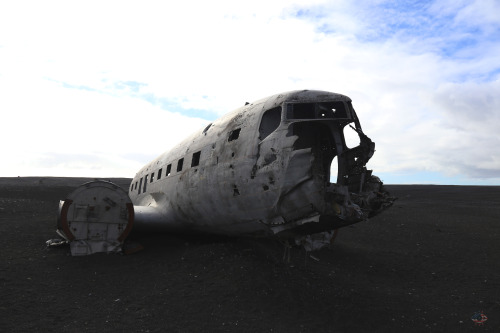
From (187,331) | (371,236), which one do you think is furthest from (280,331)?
(371,236)

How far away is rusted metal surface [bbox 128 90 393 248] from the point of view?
738cm

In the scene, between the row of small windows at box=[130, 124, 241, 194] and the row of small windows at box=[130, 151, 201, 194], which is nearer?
the row of small windows at box=[130, 124, 241, 194]

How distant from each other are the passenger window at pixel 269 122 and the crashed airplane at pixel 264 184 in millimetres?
25

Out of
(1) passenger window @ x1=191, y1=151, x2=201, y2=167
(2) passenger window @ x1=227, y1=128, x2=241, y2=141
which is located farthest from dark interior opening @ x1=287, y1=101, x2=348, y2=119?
(1) passenger window @ x1=191, y1=151, x2=201, y2=167

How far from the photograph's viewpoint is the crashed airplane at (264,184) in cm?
743

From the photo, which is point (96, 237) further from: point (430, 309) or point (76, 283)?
point (430, 309)

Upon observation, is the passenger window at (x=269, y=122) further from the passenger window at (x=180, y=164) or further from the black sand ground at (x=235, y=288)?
the passenger window at (x=180, y=164)

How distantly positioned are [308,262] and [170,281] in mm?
4923

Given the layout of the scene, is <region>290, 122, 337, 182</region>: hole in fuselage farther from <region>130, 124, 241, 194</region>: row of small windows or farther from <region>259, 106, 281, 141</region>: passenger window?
<region>130, 124, 241, 194</region>: row of small windows

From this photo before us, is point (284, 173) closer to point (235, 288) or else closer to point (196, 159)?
point (235, 288)

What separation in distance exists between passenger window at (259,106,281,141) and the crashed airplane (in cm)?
3

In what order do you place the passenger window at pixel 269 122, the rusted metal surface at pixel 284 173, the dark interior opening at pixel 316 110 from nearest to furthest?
the rusted metal surface at pixel 284 173 < the dark interior opening at pixel 316 110 < the passenger window at pixel 269 122

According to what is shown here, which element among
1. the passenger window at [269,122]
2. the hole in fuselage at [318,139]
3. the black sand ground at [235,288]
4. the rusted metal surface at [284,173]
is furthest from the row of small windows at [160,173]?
the hole in fuselage at [318,139]

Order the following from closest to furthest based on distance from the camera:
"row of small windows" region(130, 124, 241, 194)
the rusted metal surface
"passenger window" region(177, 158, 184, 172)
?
1. the rusted metal surface
2. "row of small windows" region(130, 124, 241, 194)
3. "passenger window" region(177, 158, 184, 172)
